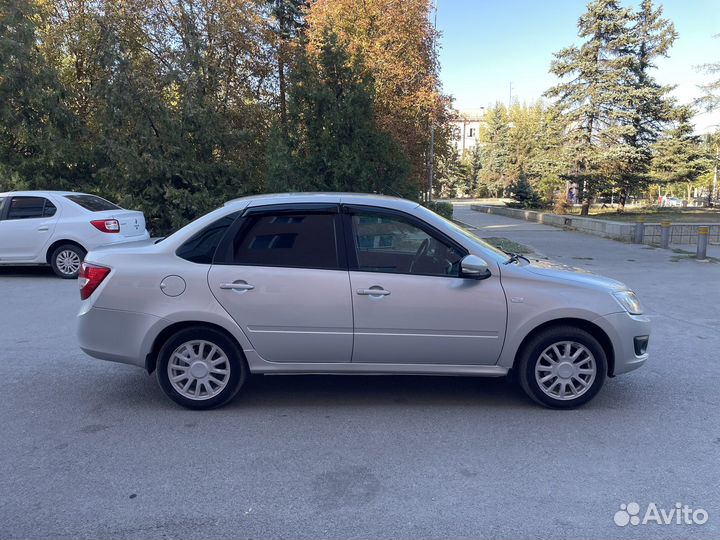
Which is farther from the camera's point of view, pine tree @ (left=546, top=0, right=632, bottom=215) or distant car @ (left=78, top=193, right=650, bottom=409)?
pine tree @ (left=546, top=0, right=632, bottom=215)

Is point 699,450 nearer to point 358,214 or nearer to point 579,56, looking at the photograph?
point 358,214

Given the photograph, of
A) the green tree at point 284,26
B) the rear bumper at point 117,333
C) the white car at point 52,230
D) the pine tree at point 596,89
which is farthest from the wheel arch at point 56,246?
the pine tree at point 596,89

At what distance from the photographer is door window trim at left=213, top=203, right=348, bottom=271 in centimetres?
452

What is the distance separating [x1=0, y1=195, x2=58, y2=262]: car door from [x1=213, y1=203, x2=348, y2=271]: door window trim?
737 centimetres

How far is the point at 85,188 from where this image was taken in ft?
56.0

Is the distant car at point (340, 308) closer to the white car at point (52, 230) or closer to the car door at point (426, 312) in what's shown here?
the car door at point (426, 312)

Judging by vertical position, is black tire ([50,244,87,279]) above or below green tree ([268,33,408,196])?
below

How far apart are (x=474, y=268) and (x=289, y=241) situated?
1.47 meters

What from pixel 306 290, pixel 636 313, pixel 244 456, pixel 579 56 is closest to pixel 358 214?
pixel 306 290

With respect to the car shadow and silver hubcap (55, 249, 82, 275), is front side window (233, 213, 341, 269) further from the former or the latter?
the car shadow

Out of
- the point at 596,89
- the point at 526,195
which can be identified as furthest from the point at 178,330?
the point at 526,195

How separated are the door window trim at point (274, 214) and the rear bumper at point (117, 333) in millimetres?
703

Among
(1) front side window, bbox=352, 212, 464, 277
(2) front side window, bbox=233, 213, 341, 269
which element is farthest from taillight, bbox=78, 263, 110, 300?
(1) front side window, bbox=352, 212, 464, 277

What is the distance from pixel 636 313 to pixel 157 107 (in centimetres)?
1519
